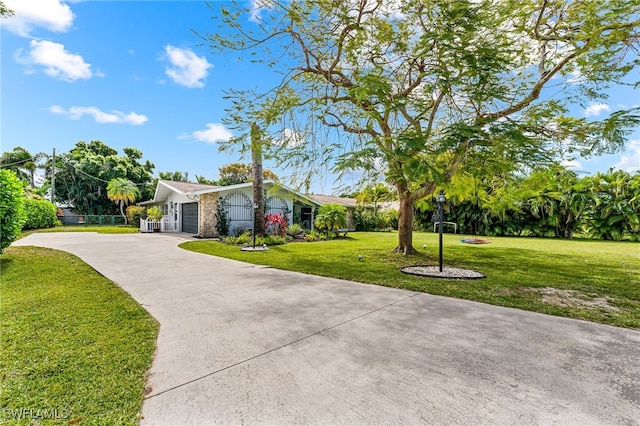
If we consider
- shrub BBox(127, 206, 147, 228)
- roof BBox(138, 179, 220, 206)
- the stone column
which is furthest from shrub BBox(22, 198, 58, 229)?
the stone column

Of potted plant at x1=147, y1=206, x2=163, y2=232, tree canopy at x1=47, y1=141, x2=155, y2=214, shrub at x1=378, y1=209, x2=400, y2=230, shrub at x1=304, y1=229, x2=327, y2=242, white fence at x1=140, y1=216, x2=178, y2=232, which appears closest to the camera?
shrub at x1=304, y1=229, x2=327, y2=242

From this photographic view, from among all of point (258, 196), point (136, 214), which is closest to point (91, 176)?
point (136, 214)

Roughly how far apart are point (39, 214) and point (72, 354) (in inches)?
1056

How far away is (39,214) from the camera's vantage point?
73.4 ft

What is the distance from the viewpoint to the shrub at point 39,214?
67.3ft

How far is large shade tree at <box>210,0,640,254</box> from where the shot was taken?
5902 millimetres

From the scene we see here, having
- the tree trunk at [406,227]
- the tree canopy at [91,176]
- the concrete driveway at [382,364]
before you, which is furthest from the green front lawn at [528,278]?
the tree canopy at [91,176]

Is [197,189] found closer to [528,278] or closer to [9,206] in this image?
[9,206]

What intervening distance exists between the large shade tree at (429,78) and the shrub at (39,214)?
20.5 m

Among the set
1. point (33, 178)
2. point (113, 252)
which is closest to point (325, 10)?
point (113, 252)

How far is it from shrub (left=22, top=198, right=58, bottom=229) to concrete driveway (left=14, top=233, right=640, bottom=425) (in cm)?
2303

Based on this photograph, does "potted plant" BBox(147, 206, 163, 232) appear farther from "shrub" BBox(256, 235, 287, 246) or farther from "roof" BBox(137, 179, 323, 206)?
"shrub" BBox(256, 235, 287, 246)

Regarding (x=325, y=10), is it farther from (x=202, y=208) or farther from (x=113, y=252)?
(x=202, y=208)

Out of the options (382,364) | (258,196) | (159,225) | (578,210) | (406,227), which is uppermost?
(258,196)
